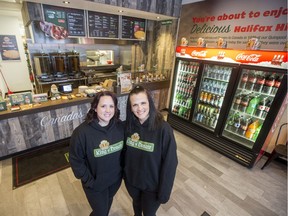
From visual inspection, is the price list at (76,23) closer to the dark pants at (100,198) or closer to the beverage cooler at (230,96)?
the beverage cooler at (230,96)

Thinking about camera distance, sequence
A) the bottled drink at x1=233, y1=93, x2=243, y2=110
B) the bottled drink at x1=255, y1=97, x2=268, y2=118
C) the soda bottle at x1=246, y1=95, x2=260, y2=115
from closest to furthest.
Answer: the bottled drink at x1=255, y1=97, x2=268, y2=118, the soda bottle at x1=246, y1=95, x2=260, y2=115, the bottled drink at x1=233, y1=93, x2=243, y2=110

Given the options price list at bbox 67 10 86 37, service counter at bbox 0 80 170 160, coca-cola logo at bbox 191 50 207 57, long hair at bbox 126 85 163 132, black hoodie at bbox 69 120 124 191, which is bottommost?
service counter at bbox 0 80 170 160

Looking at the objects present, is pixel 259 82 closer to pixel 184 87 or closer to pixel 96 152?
pixel 184 87

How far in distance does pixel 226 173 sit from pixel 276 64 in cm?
185

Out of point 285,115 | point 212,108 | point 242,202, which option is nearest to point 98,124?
point 242,202

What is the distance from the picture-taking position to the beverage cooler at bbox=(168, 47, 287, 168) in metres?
2.42

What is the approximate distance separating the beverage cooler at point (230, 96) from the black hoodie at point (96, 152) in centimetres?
232

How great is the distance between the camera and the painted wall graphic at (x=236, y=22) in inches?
100

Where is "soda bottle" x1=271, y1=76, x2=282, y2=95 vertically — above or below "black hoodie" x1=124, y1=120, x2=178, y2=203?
above

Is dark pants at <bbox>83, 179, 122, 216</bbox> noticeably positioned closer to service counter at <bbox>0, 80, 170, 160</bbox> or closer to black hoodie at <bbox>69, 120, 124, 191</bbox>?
black hoodie at <bbox>69, 120, 124, 191</bbox>

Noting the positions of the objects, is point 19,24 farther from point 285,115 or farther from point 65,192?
point 285,115

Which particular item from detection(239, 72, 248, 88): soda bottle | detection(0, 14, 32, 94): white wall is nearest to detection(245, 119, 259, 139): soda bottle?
detection(239, 72, 248, 88): soda bottle

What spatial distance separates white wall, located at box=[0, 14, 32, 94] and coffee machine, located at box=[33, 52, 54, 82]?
2.55m

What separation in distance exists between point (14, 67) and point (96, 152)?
20.5 ft
